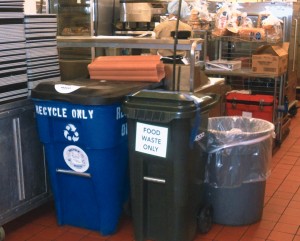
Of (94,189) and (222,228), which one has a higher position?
(94,189)

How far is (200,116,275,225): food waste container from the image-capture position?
2879mm

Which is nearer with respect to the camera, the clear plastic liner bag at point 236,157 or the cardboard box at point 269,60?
the clear plastic liner bag at point 236,157

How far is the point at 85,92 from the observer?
2635mm

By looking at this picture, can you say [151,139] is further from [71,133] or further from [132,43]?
[132,43]

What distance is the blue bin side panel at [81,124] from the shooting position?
262 cm

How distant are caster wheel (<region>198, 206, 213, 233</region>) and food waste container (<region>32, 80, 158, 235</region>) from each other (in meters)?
0.51

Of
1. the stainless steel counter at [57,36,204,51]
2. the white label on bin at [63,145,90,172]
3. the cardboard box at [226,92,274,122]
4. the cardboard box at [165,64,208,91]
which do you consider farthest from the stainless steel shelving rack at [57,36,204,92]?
the cardboard box at [226,92,274,122]

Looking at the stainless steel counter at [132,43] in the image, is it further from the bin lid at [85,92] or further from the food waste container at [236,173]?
the food waste container at [236,173]

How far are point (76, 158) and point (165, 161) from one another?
590 mm

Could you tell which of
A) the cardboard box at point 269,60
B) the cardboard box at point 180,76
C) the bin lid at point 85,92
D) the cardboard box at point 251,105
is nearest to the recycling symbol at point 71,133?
the bin lid at point 85,92

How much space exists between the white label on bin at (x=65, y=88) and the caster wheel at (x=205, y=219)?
1.09 meters

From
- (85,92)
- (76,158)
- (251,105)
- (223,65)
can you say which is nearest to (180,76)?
(85,92)

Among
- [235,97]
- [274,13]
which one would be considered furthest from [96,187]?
[274,13]

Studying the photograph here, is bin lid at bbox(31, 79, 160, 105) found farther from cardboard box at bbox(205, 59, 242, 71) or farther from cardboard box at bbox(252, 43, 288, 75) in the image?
cardboard box at bbox(205, 59, 242, 71)
